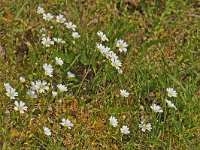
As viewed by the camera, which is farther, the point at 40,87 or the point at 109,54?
the point at 109,54

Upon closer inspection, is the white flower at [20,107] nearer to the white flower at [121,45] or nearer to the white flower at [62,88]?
the white flower at [62,88]

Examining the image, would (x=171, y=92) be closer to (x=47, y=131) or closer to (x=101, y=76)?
(x=101, y=76)

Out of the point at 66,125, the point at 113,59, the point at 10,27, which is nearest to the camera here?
the point at 66,125

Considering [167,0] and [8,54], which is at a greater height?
[167,0]

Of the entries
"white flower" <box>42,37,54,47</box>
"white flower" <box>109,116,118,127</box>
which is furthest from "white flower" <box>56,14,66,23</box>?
"white flower" <box>109,116,118,127</box>

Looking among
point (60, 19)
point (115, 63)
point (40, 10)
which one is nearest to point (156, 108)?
point (115, 63)

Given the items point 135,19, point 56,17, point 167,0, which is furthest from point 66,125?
point 167,0

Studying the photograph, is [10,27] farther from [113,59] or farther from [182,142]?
[182,142]

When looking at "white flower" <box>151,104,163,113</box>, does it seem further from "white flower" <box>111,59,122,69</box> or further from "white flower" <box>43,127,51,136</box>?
"white flower" <box>43,127,51,136</box>
